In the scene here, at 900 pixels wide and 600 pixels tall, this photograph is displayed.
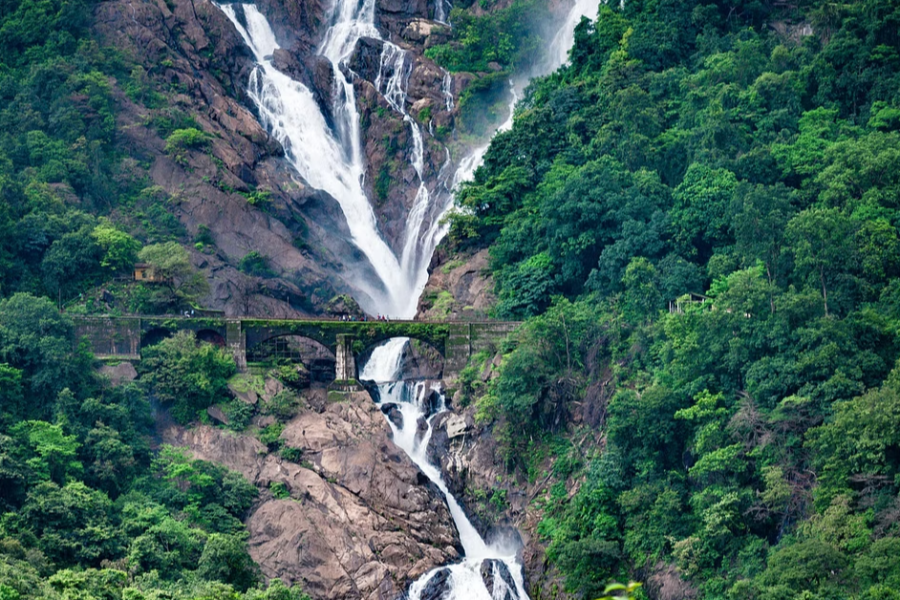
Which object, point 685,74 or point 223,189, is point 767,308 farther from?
point 223,189

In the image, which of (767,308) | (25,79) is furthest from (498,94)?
(767,308)

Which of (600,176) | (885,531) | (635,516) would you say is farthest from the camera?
(600,176)

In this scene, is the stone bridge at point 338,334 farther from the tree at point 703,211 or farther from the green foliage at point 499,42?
the green foliage at point 499,42

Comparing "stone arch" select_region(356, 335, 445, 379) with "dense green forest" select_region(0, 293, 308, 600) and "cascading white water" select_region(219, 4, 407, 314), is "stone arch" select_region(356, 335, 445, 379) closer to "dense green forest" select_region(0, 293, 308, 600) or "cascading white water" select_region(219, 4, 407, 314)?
"dense green forest" select_region(0, 293, 308, 600)

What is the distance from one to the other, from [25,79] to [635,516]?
4418 centimetres

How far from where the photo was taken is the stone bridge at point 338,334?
84.4 meters

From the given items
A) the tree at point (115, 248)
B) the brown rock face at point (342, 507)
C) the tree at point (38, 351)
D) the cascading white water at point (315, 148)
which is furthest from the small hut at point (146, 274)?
the cascading white water at point (315, 148)

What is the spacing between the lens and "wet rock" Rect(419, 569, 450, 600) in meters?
73.3

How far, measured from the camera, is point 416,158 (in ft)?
333

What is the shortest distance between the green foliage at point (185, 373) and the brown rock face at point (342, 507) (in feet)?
4.80

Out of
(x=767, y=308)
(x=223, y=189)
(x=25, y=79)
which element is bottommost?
(x=767, y=308)

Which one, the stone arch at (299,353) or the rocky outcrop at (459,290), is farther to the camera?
the rocky outcrop at (459,290)

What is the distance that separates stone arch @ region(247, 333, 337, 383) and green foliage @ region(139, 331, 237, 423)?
201cm

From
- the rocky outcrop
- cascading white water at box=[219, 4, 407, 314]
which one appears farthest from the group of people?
cascading white water at box=[219, 4, 407, 314]
